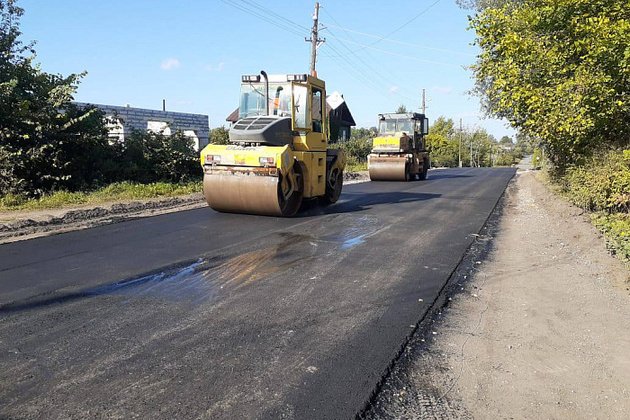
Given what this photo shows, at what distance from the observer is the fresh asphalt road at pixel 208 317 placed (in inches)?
129

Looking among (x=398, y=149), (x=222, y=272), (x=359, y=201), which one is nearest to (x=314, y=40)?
(x=398, y=149)

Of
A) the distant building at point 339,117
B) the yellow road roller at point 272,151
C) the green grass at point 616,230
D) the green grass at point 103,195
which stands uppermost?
the distant building at point 339,117

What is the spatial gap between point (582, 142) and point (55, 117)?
42.4 feet

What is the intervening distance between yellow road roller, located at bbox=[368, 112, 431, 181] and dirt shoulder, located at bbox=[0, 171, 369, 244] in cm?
1040

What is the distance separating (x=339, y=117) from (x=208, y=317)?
4535cm

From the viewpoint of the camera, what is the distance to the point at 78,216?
415 inches

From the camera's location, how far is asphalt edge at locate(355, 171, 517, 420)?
329 cm

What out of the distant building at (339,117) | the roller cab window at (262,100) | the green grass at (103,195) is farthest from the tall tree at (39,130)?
the distant building at (339,117)

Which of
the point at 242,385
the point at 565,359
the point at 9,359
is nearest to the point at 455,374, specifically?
the point at 565,359

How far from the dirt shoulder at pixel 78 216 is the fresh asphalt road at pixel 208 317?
0.73 meters

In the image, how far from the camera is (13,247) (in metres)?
7.52

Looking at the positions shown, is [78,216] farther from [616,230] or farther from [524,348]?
[616,230]

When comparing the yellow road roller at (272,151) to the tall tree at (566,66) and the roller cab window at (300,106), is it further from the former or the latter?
the tall tree at (566,66)

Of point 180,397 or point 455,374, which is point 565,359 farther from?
point 180,397
